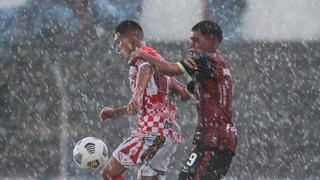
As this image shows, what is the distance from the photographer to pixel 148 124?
218 inches

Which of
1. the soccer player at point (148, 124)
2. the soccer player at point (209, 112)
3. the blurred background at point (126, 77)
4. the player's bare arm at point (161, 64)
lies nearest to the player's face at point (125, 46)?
the soccer player at point (148, 124)

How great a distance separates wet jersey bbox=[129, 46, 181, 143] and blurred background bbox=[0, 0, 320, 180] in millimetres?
6039

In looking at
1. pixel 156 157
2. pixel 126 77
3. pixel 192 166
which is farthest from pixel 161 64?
pixel 126 77

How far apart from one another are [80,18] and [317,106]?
4.61 meters

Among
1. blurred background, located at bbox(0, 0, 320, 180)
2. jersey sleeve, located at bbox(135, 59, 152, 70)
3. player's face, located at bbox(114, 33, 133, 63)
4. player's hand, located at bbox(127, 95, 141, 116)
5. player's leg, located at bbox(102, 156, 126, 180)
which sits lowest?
blurred background, located at bbox(0, 0, 320, 180)

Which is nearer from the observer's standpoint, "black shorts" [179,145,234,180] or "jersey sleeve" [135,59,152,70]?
"black shorts" [179,145,234,180]

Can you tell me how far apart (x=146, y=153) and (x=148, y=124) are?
245mm

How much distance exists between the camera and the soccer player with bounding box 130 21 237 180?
494cm

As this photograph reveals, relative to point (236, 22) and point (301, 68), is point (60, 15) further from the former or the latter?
point (301, 68)

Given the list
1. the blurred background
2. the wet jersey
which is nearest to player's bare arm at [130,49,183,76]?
the wet jersey

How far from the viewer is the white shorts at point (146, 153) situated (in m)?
5.45

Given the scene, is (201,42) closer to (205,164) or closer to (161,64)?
(161,64)

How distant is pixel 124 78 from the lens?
12.1 meters

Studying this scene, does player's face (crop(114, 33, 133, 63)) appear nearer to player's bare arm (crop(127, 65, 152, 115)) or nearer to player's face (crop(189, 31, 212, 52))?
player's bare arm (crop(127, 65, 152, 115))
